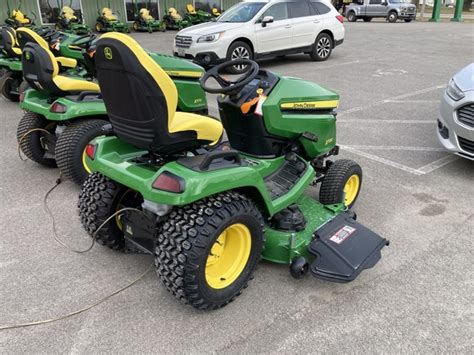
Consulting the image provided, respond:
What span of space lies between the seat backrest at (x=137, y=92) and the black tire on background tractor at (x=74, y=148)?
5.47 ft

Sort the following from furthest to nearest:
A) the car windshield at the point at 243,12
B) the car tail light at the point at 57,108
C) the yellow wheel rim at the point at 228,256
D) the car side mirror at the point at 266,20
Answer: the car windshield at the point at 243,12 < the car side mirror at the point at 266,20 < the car tail light at the point at 57,108 < the yellow wheel rim at the point at 228,256

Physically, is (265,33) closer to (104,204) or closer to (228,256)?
(104,204)

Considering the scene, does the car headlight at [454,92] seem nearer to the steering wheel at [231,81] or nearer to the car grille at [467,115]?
the car grille at [467,115]

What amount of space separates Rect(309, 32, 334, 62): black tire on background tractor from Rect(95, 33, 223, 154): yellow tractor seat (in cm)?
926

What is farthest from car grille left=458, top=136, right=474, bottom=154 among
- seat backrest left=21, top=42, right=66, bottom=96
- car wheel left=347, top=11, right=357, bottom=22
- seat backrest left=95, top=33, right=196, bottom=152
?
car wheel left=347, top=11, right=357, bottom=22

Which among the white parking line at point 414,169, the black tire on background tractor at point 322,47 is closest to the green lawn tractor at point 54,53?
the white parking line at point 414,169

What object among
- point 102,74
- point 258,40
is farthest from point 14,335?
point 258,40

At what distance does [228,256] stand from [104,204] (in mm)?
900

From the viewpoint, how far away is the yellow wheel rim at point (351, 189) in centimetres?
375

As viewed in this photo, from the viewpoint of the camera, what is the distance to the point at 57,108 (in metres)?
4.17

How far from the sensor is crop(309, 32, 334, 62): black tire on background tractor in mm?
11133

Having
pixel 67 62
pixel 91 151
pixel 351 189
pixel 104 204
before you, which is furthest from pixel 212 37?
pixel 104 204

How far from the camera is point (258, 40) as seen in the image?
32.6 ft

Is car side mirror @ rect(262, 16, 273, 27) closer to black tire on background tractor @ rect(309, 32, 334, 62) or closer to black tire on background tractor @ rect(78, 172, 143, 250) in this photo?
black tire on background tractor @ rect(309, 32, 334, 62)
